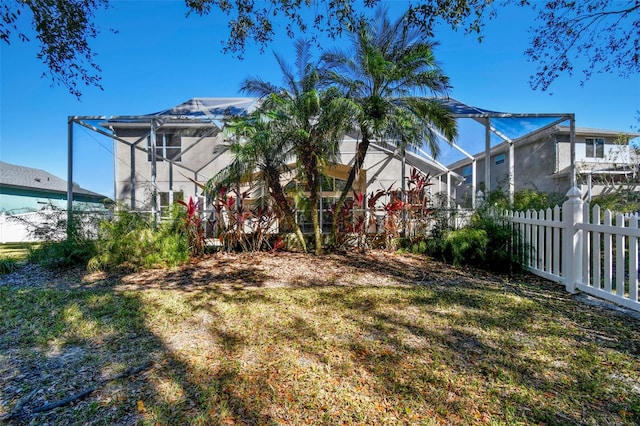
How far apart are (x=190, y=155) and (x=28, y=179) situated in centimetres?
1484

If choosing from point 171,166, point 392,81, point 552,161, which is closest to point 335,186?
point 171,166

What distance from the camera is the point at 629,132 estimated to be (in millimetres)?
→ 14531

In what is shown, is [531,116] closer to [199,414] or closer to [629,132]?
[199,414]

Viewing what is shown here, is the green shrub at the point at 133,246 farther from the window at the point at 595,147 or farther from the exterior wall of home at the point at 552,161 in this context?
the window at the point at 595,147

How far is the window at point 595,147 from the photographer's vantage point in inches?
622

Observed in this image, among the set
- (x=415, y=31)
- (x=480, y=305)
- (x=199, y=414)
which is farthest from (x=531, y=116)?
(x=199, y=414)

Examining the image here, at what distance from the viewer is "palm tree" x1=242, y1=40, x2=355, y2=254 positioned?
635 cm

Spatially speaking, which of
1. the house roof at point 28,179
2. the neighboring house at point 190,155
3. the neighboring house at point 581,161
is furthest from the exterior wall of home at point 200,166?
the house roof at point 28,179

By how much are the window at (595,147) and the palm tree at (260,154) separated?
652 inches

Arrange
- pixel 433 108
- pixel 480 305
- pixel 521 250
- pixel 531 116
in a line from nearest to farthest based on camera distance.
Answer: pixel 480 305
pixel 521 250
pixel 433 108
pixel 531 116

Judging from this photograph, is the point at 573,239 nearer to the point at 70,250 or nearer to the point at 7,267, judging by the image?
the point at 70,250

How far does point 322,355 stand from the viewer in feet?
8.67

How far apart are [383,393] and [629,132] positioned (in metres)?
19.2

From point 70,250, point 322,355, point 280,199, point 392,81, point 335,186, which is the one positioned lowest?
point 322,355
